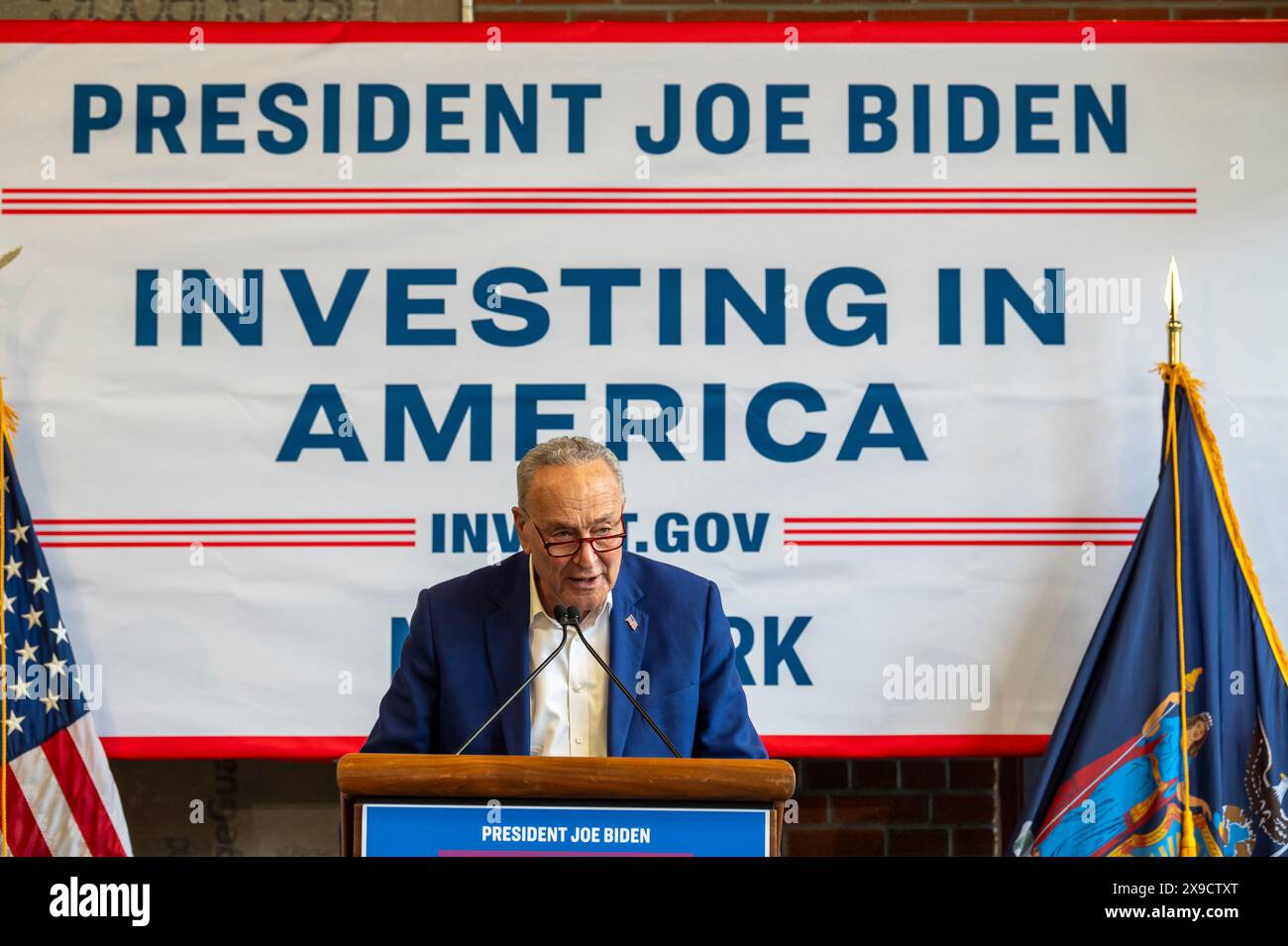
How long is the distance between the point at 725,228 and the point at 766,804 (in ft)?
6.53

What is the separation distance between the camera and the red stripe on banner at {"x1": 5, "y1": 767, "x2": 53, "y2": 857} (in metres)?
3.24

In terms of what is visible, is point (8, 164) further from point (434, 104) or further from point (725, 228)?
point (725, 228)

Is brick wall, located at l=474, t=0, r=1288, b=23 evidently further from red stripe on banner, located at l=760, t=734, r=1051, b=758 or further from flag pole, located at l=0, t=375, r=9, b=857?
red stripe on banner, located at l=760, t=734, r=1051, b=758

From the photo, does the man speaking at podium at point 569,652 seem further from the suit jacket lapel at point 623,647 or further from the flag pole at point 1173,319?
the flag pole at point 1173,319

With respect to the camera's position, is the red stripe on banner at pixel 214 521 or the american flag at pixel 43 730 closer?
the american flag at pixel 43 730

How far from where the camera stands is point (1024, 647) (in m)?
3.38

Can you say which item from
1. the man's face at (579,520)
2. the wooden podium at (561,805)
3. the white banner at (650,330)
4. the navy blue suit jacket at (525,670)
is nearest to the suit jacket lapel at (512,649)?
the navy blue suit jacket at (525,670)

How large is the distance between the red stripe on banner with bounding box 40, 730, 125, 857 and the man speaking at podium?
1.22 meters

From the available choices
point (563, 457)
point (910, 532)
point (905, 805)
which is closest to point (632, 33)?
point (910, 532)

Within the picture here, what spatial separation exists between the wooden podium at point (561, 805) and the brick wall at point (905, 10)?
8.39 ft

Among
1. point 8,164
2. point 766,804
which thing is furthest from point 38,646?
point 766,804

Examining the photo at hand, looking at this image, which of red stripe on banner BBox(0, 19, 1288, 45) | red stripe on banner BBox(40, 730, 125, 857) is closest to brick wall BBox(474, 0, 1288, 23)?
red stripe on banner BBox(0, 19, 1288, 45)

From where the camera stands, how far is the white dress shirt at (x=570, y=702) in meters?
2.46

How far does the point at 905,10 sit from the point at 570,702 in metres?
2.21
